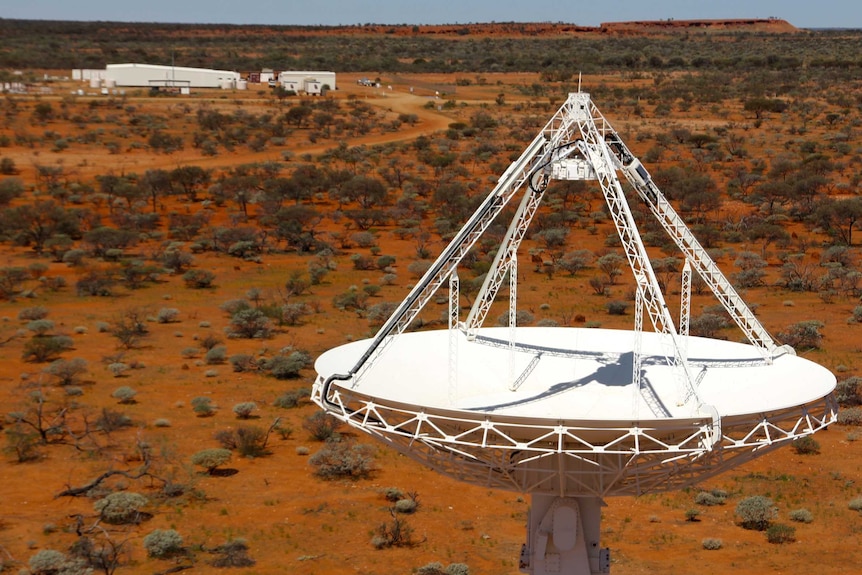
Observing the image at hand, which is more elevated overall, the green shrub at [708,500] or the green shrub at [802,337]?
the green shrub at [802,337]

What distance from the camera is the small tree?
32562 mm

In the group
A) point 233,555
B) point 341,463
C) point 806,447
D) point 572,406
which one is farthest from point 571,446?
point 806,447

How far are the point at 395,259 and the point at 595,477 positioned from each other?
43.7 m

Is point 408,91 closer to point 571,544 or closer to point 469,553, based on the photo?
point 469,553

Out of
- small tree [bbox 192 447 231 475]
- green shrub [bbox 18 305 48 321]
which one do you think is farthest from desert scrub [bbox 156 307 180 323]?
small tree [bbox 192 447 231 475]

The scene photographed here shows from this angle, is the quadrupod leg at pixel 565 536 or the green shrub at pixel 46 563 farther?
the green shrub at pixel 46 563

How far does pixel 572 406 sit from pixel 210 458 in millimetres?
15591

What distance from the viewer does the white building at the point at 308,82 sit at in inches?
5034

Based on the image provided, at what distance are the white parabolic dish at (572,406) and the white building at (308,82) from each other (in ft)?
353

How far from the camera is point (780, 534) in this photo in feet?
92.7

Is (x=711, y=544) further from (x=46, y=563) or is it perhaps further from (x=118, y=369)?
(x=118, y=369)

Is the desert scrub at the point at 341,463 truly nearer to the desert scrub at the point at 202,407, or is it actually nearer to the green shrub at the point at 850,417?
the desert scrub at the point at 202,407

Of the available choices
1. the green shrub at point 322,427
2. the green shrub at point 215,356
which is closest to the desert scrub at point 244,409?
the green shrub at point 322,427

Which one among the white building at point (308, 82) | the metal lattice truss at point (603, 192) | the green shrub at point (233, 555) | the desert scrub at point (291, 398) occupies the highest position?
the white building at point (308, 82)
